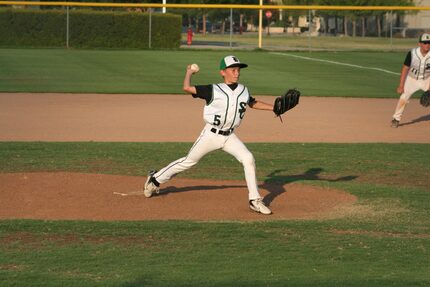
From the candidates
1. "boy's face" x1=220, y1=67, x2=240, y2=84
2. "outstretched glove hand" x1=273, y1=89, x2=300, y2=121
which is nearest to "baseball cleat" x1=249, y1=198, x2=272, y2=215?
"outstretched glove hand" x1=273, y1=89, x2=300, y2=121

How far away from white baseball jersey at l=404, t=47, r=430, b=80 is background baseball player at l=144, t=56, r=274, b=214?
817 centimetres

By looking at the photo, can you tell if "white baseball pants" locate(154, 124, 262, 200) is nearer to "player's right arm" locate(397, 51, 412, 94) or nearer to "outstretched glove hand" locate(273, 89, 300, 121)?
"outstretched glove hand" locate(273, 89, 300, 121)

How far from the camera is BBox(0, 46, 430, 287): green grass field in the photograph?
24.6 feet

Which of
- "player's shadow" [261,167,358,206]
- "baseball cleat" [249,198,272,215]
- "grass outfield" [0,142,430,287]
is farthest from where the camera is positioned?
"player's shadow" [261,167,358,206]

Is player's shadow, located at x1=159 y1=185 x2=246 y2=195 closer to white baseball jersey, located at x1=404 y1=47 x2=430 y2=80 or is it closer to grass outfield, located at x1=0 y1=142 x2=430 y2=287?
grass outfield, located at x1=0 y1=142 x2=430 y2=287

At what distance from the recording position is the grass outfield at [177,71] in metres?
25.6

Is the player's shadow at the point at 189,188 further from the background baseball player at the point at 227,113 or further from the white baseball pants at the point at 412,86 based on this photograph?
the white baseball pants at the point at 412,86

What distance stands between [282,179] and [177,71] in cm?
1857

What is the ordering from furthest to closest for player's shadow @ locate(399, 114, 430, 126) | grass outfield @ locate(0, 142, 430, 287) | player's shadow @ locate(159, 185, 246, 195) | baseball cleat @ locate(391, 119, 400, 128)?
player's shadow @ locate(399, 114, 430, 126) < baseball cleat @ locate(391, 119, 400, 128) < player's shadow @ locate(159, 185, 246, 195) < grass outfield @ locate(0, 142, 430, 287)

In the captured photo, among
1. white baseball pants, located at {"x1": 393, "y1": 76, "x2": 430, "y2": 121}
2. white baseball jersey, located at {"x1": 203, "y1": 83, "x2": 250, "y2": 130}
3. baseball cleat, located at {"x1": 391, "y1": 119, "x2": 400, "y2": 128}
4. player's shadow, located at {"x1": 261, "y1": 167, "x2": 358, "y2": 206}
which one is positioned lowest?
player's shadow, located at {"x1": 261, "y1": 167, "x2": 358, "y2": 206}

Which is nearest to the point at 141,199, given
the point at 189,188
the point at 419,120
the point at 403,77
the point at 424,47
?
the point at 189,188

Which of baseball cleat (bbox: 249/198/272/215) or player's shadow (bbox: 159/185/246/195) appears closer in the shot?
baseball cleat (bbox: 249/198/272/215)

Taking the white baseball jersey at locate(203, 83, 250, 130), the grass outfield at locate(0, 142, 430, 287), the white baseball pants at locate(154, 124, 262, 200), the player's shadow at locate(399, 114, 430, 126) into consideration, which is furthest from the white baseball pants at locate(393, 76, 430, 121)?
the white baseball jersey at locate(203, 83, 250, 130)

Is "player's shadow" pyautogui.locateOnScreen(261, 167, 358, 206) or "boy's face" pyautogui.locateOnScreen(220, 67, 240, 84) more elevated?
"boy's face" pyautogui.locateOnScreen(220, 67, 240, 84)
